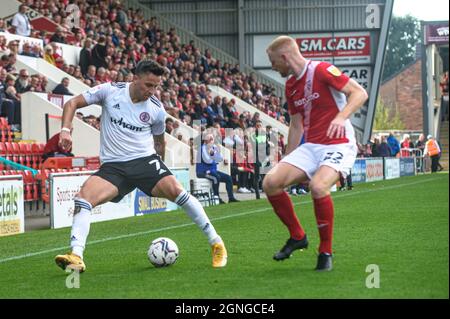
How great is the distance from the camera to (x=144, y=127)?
9602 millimetres

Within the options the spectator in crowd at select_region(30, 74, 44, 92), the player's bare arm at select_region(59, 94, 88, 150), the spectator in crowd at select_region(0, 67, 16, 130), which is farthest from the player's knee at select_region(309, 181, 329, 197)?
the spectator in crowd at select_region(30, 74, 44, 92)

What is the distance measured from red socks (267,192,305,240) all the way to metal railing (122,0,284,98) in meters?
34.7

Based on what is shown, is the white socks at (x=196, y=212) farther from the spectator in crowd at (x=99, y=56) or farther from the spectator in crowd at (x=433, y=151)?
the spectator in crowd at (x=433, y=151)

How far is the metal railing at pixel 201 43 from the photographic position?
1721 inches

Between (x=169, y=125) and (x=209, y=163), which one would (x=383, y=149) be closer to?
(x=169, y=125)

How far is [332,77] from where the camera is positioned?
333 inches

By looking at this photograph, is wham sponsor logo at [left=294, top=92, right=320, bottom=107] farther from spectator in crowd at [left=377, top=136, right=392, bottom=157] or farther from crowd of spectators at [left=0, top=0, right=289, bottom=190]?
spectator in crowd at [left=377, top=136, right=392, bottom=157]

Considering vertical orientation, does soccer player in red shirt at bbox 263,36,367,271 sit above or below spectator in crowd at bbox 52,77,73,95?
below

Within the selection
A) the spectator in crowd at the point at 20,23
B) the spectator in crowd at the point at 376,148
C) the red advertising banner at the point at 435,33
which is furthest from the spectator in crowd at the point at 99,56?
the red advertising banner at the point at 435,33

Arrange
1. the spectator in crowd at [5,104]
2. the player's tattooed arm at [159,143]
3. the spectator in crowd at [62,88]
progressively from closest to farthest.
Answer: the player's tattooed arm at [159,143] → the spectator in crowd at [5,104] → the spectator in crowd at [62,88]

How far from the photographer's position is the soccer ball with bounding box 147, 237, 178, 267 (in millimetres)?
9562

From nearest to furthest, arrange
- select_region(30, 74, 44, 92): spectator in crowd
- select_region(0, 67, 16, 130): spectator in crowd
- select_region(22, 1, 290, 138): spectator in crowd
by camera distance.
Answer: select_region(0, 67, 16, 130): spectator in crowd, select_region(30, 74, 44, 92): spectator in crowd, select_region(22, 1, 290, 138): spectator in crowd
